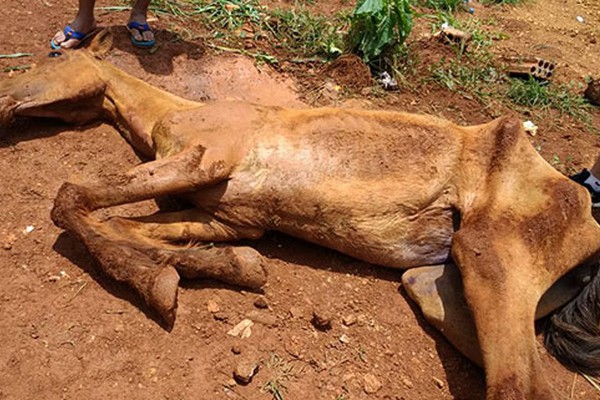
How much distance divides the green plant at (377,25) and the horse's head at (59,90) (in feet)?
7.23

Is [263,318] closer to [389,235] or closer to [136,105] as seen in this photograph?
[389,235]

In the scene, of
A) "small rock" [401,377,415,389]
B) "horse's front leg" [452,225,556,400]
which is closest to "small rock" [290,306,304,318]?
"small rock" [401,377,415,389]

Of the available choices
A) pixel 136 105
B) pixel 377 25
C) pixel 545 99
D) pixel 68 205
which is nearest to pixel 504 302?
pixel 68 205

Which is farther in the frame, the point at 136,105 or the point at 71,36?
the point at 71,36

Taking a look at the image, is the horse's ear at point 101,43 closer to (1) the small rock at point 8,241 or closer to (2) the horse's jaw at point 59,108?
(2) the horse's jaw at point 59,108

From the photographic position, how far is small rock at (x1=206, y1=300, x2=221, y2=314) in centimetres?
318

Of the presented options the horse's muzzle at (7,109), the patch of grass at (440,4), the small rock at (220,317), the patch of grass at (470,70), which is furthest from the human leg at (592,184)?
the horse's muzzle at (7,109)

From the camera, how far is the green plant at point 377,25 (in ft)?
16.9

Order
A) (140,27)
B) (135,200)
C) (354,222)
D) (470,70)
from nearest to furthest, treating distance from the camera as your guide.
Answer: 1. (135,200)
2. (354,222)
3. (140,27)
4. (470,70)

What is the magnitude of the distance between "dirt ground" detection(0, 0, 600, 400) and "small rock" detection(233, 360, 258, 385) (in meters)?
0.03

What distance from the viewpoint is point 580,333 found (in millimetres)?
3312

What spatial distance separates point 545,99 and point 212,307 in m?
3.97

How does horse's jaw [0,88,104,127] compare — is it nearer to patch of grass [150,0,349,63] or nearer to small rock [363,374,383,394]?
patch of grass [150,0,349,63]

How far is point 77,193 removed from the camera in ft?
10.4
